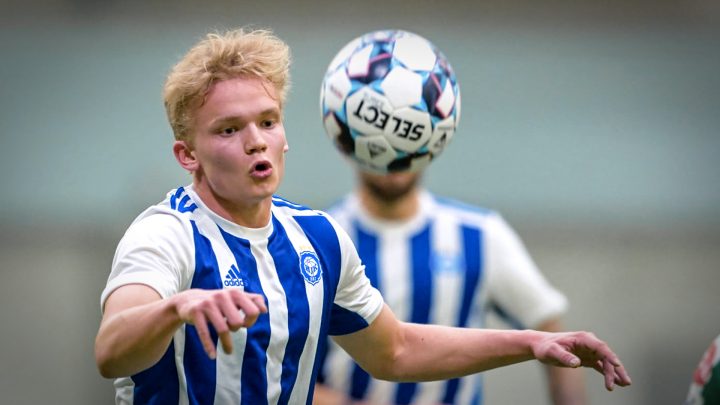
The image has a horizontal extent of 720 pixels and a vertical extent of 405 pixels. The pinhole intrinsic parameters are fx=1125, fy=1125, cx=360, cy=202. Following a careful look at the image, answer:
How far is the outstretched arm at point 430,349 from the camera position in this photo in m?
3.78

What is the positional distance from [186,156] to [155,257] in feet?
1.87

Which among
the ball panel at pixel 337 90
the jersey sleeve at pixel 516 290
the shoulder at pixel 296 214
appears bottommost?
the jersey sleeve at pixel 516 290

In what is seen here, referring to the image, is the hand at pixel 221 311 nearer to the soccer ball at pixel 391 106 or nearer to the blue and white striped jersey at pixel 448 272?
the soccer ball at pixel 391 106

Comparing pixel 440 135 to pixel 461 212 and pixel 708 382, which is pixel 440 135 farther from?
pixel 461 212

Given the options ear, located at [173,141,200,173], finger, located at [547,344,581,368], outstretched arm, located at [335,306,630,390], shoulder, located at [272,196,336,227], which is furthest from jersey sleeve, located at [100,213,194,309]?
finger, located at [547,344,581,368]

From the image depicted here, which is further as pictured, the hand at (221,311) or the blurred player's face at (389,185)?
the blurred player's face at (389,185)

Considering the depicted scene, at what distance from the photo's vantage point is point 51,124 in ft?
30.7

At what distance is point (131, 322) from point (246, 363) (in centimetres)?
66

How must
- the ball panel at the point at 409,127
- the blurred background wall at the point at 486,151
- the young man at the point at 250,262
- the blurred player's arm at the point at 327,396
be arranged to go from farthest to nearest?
the blurred background wall at the point at 486,151, the blurred player's arm at the point at 327,396, the ball panel at the point at 409,127, the young man at the point at 250,262

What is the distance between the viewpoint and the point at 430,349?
3.92 m

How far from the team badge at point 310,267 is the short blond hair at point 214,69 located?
51 cm

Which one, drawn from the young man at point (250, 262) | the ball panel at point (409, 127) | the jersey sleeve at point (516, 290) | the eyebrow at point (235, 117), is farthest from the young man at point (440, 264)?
the eyebrow at point (235, 117)

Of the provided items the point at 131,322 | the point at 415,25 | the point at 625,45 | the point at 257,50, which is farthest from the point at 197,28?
the point at 131,322

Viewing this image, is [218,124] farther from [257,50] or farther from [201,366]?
[201,366]
